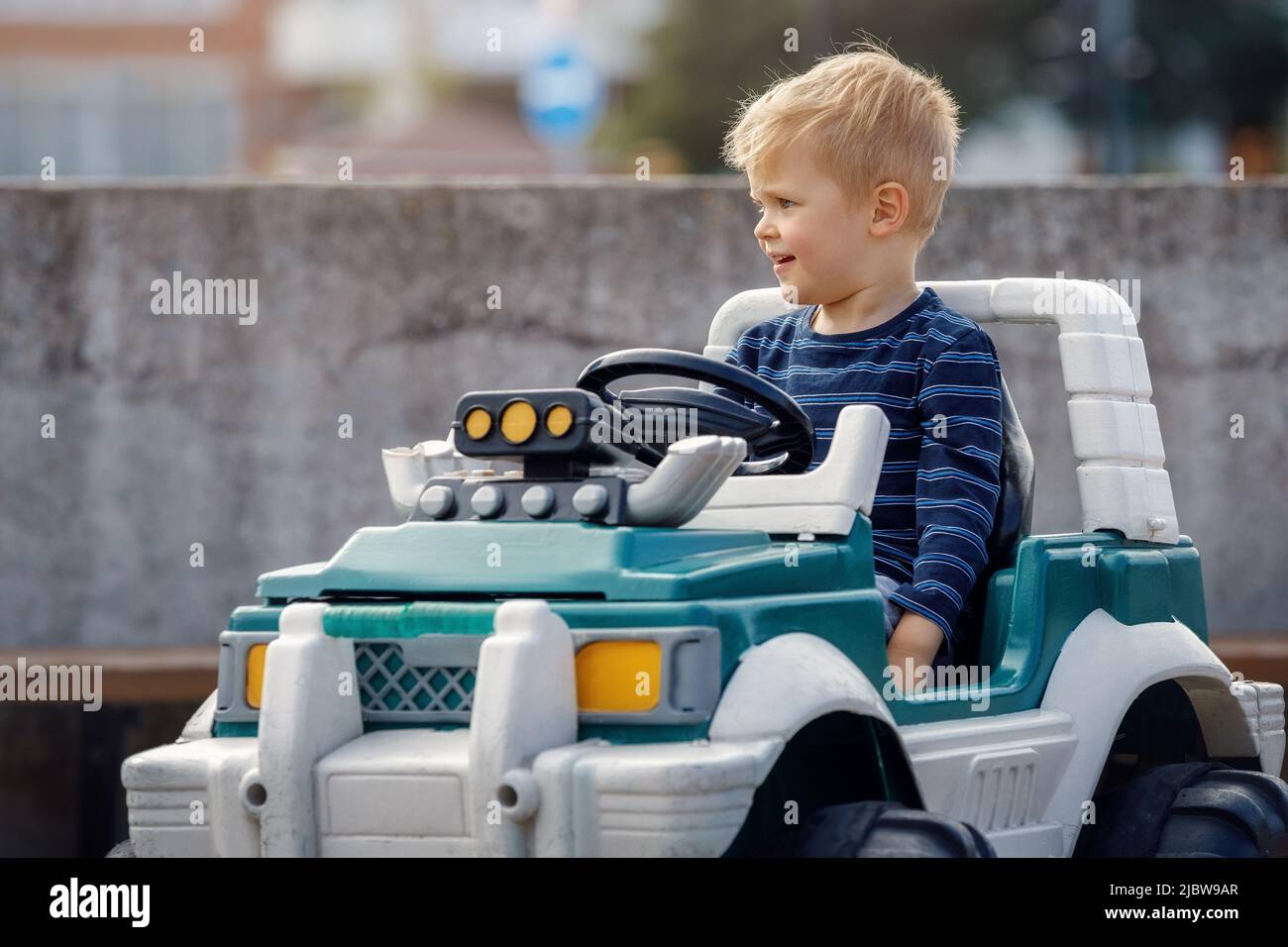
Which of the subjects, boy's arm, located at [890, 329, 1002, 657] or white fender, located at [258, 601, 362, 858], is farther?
boy's arm, located at [890, 329, 1002, 657]

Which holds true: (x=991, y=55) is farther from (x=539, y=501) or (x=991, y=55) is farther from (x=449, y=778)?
(x=449, y=778)

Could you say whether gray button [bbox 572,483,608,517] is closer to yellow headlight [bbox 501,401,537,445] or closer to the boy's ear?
yellow headlight [bbox 501,401,537,445]

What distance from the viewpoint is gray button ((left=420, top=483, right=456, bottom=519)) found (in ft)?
9.49

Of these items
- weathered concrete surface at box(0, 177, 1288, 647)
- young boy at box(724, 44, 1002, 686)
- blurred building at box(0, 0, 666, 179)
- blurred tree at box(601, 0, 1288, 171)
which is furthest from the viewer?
blurred building at box(0, 0, 666, 179)

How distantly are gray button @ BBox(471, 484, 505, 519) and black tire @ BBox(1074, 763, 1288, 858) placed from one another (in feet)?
4.22

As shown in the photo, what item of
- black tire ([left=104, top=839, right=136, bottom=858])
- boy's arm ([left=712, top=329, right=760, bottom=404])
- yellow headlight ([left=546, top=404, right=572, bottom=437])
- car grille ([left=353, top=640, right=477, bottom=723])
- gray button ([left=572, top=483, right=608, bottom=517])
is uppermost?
boy's arm ([left=712, top=329, right=760, bottom=404])

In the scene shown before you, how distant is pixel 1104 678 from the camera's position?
3.38 metres

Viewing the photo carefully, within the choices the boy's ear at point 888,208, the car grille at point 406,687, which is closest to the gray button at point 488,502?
the car grille at point 406,687

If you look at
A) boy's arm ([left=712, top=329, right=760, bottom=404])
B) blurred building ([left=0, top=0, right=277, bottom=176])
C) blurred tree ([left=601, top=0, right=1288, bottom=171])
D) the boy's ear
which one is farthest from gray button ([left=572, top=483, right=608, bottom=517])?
blurred building ([left=0, top=0, right=277, bottom=176])

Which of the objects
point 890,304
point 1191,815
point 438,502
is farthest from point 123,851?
point 1191,815

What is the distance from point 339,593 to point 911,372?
1210 millimetres

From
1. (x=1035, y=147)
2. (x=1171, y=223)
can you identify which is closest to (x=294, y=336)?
(x=1171, y=223)

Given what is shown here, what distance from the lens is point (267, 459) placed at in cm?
641

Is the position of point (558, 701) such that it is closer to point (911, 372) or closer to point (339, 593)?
point (339, 593)
